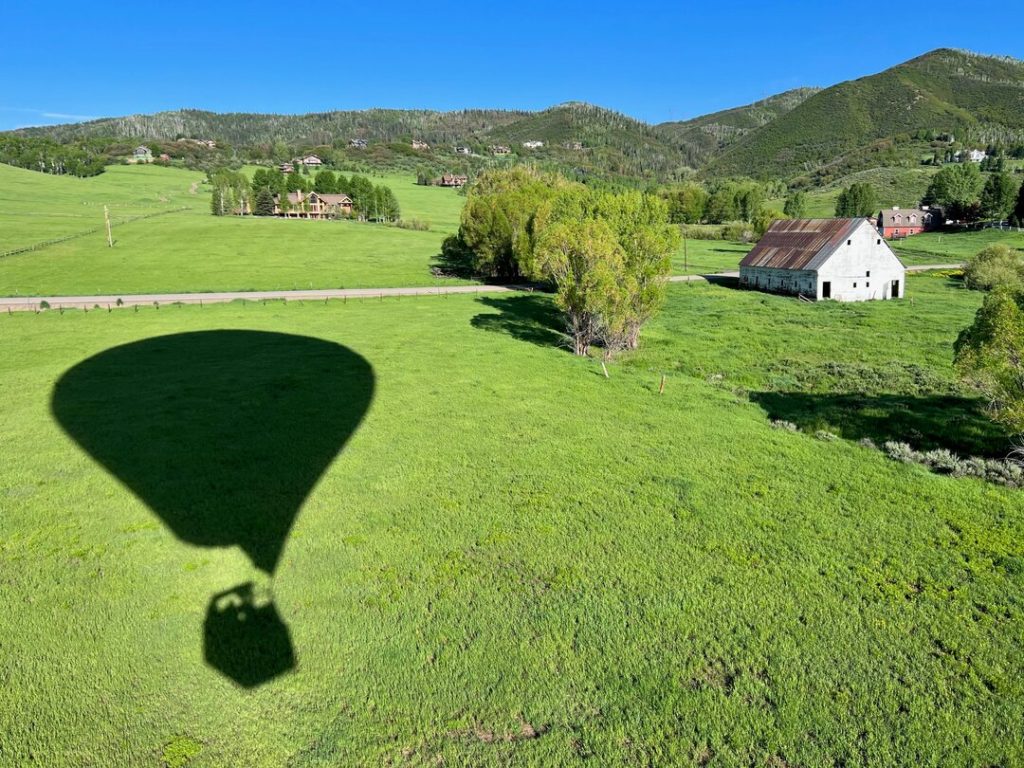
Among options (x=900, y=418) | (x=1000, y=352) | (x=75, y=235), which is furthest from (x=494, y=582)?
(x=75, y=235)

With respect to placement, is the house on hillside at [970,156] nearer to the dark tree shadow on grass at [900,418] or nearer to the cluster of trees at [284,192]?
the cluster of trees at [284,192]

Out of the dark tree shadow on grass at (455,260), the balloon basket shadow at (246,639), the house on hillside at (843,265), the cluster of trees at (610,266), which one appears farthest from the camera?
the dark tree shadow on grass at (455,260)

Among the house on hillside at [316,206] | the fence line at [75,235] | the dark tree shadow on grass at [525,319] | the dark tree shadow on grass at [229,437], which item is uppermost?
the house on hillside at [316,206]

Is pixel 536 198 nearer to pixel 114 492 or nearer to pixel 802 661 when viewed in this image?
pixel 114 492

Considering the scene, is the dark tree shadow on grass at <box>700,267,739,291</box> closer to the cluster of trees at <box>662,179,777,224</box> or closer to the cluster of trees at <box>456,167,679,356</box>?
the cluster of trees at <box>456,167,679,356</box>

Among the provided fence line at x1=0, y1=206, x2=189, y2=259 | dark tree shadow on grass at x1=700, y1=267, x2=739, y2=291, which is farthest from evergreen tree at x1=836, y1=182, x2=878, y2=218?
fence line at x1=0, y1=206, x2=189, y2=259

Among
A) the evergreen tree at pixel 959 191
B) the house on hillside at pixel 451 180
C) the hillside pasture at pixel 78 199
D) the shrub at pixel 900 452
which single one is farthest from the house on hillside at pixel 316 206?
the shrub at pixel 900 452

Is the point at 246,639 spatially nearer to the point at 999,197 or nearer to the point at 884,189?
the point at 999,197
